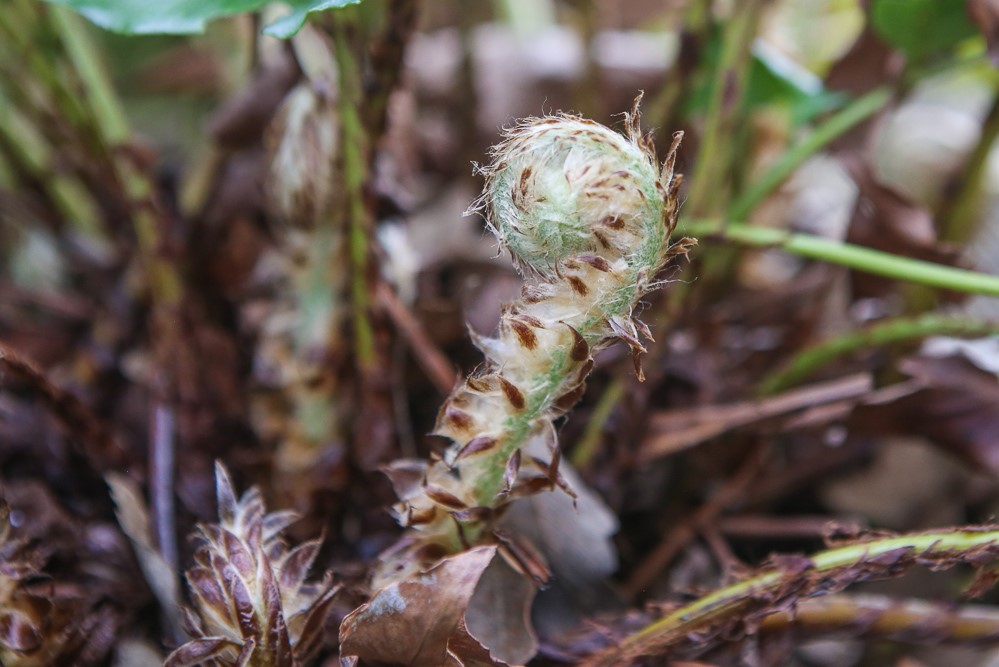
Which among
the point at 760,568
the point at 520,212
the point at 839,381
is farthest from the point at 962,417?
the point at 520,212

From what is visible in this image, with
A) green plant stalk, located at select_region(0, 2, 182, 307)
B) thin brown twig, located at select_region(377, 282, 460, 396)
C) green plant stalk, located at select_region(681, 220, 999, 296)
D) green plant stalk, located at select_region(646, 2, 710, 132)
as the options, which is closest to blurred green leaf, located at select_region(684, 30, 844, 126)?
green plant stalk, located at select_region(646, 2, 710, 132)

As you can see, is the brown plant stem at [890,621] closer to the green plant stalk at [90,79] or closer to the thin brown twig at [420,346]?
the thin brown twig at [420,346]

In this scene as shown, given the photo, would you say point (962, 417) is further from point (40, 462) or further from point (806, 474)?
point (40, 462)

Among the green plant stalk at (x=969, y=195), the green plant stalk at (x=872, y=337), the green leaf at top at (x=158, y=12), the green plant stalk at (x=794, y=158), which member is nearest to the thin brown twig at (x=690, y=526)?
the green plant stalk at (x=872, y=337)

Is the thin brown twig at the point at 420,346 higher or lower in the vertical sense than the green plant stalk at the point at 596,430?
higher

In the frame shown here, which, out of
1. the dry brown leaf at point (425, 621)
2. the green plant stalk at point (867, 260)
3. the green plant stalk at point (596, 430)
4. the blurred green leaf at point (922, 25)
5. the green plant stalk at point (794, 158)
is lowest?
the green plant stalk at point (596, 430)

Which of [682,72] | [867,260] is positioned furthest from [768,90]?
[867,260]

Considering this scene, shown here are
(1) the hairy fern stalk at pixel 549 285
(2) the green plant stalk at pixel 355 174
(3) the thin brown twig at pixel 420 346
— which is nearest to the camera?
(1) the hairy fern stalk at pixel 549 285
